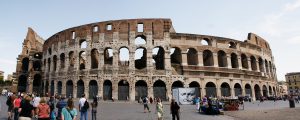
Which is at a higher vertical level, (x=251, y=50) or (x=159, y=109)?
(x=251, y=50)

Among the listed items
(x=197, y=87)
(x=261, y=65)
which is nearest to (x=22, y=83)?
(x=197, y=87)

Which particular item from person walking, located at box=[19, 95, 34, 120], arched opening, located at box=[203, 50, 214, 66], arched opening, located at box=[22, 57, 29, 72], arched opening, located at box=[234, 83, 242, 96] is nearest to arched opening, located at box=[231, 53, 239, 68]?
arched opening, located at box=[234, 83, 242, 96]

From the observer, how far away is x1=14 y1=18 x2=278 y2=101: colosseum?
92.0ft

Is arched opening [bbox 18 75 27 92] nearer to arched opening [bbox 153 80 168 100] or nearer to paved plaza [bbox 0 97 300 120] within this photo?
paved plaza [bbox 0 97 300 120]

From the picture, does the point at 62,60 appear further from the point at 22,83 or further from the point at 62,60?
the point at 22,83

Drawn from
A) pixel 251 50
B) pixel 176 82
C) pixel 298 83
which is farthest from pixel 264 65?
pixel 298 83

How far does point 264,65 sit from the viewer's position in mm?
37625

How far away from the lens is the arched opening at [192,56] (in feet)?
99.6

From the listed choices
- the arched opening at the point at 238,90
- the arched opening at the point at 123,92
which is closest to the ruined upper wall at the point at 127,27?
the arched opening at the point at 123,92

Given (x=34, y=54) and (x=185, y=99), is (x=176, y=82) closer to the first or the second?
(x=185, y=99)

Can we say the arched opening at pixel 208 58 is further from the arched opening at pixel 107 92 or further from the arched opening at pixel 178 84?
the arched opening at pixel 107 92

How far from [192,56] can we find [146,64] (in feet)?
22.7

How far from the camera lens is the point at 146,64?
28406 millimetres

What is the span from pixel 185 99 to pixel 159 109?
12250mm
